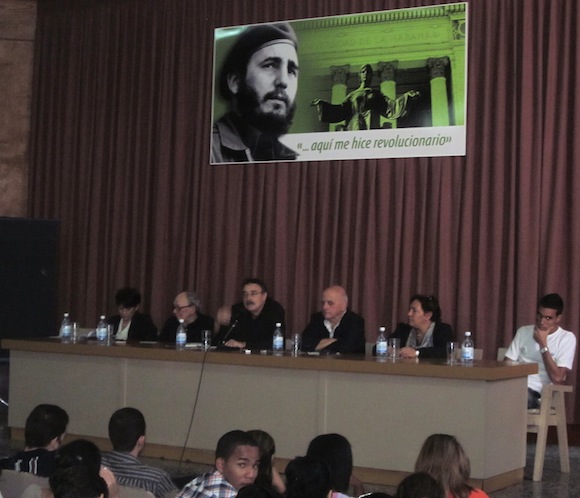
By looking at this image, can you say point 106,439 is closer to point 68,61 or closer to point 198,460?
point 198,460

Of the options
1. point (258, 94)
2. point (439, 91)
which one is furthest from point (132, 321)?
point (439, 91)

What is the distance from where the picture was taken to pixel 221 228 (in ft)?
30.9

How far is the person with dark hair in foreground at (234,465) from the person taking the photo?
141 inches

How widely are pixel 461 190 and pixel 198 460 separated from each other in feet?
9.78

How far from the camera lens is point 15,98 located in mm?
10516

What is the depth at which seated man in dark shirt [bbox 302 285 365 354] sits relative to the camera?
701cm

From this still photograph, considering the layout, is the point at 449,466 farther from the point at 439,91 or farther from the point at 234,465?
the point at 439,91

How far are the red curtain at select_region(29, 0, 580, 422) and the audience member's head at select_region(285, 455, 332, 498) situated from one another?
200 inches

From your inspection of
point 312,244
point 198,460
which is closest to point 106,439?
point 198,460

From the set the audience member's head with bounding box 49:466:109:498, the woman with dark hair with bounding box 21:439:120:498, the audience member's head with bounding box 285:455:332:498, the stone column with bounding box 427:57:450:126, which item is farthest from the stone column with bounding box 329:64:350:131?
the audience member's head with bounding box 49:466:109:498

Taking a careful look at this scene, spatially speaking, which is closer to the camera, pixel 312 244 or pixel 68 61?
pixel 312 244

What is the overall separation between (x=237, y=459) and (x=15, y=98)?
7.65 metres

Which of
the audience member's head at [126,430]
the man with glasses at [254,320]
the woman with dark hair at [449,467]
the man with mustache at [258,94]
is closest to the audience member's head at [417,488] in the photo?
the woman with dark hair at [449,467]

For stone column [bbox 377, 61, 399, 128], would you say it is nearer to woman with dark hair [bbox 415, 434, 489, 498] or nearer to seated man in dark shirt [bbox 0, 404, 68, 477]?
seated man in dark shirt [bbox 0, 404, 68, 477]
